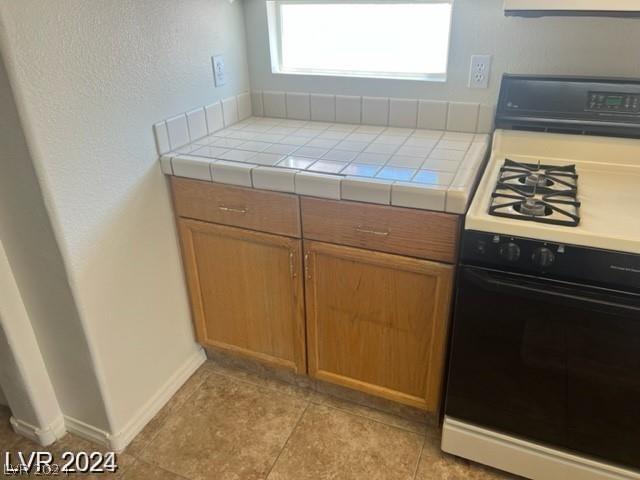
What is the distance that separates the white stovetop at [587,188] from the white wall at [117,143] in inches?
40.8

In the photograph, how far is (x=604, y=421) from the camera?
1.33 meters

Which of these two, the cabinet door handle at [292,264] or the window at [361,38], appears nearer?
the cabinet door handle at [292,264]

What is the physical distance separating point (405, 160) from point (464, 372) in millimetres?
676

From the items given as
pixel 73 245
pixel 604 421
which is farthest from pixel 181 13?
pixel 604 421

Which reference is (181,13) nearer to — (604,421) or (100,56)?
(100,56)

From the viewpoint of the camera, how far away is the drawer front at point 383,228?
1.38 meters

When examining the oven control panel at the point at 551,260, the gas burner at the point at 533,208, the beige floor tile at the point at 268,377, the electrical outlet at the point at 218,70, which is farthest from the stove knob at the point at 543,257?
the electrical outlet at the point at 218,70

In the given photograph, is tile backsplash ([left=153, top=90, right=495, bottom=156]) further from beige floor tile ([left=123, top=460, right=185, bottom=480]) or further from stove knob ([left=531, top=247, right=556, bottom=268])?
beige floor tile ([left=123, top=460, right=185, bottom=480])

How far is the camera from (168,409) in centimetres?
185

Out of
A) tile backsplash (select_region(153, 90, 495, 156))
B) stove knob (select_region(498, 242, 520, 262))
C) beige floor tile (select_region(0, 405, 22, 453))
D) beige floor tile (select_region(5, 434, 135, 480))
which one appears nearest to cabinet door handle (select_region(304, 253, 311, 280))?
tile backsplash (select_region(153, 90, 495, 156))

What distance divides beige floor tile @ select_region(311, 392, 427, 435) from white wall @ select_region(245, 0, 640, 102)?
3.90ft

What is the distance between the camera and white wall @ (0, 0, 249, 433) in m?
1.24

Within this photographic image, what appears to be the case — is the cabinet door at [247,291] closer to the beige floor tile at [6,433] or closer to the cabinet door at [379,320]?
the cabinet door at [379,320]

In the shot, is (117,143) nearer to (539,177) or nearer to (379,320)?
(379,320)
